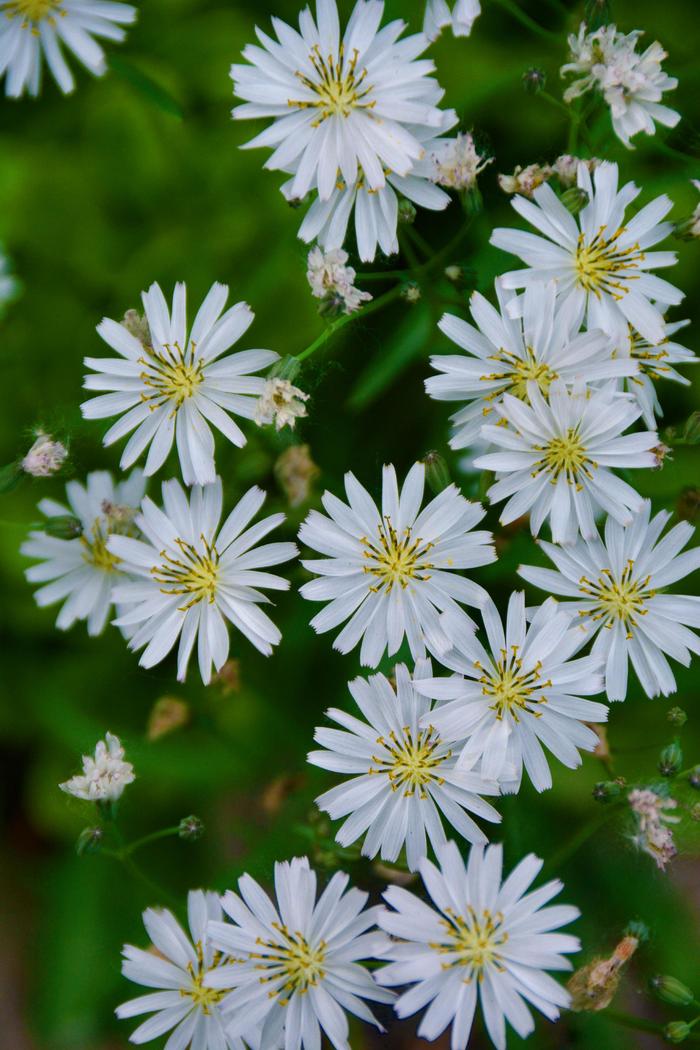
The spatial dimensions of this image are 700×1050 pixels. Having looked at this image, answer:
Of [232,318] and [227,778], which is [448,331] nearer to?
[232,318]

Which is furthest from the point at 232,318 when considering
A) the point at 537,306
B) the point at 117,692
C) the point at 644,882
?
the point at 644,882

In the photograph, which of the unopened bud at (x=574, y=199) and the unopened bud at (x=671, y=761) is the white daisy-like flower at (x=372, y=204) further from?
the unopened bud at (x=671, y=761)

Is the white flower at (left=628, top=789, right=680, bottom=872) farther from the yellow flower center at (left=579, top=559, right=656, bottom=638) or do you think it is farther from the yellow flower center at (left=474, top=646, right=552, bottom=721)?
the yellow flower center at (left=579, top=559, right=656, bottom=638)

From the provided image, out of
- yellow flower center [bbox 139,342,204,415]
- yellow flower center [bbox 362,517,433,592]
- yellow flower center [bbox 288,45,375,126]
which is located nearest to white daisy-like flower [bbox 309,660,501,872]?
yellow flower center [bbox 362,517,433,592]

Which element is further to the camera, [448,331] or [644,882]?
[644,882]

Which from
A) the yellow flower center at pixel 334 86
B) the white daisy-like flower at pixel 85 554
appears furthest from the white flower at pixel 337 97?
the white daisy-like flower at pixel 85 554
